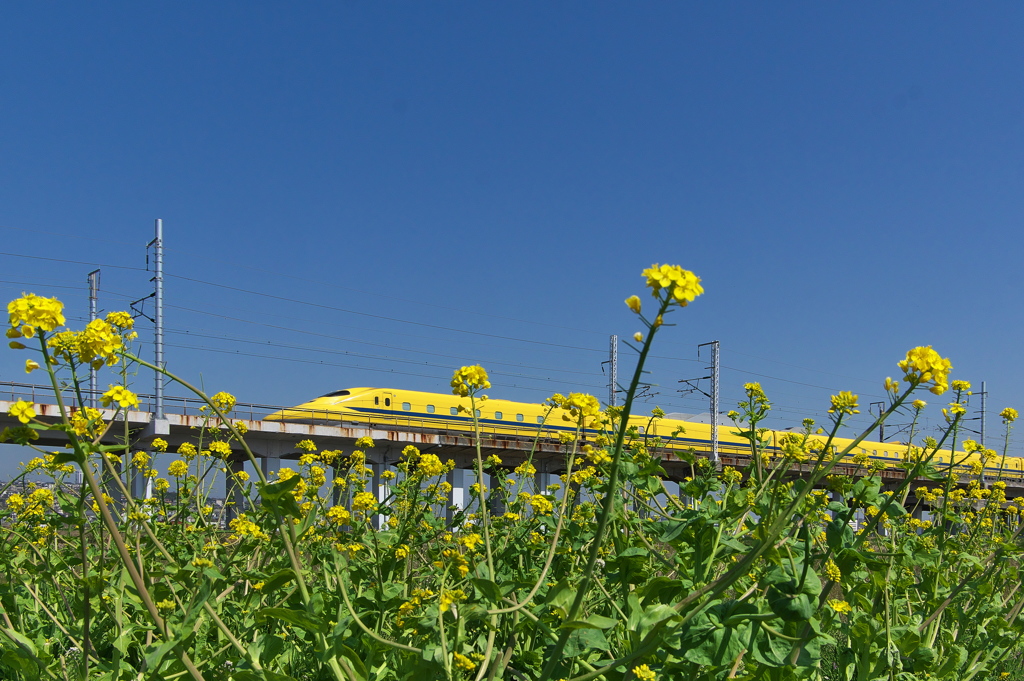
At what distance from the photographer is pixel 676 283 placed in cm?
132

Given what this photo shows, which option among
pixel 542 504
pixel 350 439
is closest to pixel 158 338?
pixel 350 439

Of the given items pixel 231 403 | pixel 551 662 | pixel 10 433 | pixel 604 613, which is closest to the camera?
pixel 551 662

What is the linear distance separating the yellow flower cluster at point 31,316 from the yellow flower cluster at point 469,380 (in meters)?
1.00

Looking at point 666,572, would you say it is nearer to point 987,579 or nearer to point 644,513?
point 644,513

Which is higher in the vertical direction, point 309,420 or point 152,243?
point 152,243

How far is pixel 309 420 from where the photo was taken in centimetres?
2561

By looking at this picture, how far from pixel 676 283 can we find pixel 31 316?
4.69 ft

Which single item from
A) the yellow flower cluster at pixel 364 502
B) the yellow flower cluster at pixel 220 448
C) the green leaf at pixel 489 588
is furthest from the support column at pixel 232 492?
the green leaf at pixel 489 588

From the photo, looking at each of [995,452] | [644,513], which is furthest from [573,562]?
[995,452]

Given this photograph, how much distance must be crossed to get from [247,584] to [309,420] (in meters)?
23.5

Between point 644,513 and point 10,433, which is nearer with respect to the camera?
point 10,433

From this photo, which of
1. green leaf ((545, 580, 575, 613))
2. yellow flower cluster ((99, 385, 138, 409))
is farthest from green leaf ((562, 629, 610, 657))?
yellow flower cluster ((99, 385, 138, 409))

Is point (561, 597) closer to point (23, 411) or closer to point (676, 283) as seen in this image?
point (676, 283)

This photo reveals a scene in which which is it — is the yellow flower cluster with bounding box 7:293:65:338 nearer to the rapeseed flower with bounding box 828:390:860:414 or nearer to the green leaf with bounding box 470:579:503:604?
the green leaf with bounding box 470:579:503:604
